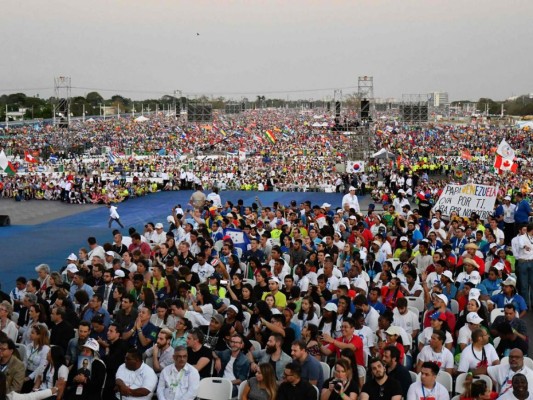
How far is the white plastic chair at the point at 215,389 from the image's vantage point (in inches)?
254

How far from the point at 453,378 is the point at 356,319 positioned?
1.14 meters

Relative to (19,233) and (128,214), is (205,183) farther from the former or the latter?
(19,233)

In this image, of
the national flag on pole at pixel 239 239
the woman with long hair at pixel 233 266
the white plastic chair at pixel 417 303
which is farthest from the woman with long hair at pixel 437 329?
the national flag on pole at pixel 239 239

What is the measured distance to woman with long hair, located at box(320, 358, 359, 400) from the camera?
5.75 meters

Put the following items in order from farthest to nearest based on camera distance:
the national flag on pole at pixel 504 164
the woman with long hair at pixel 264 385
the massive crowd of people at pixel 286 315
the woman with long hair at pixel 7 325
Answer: the national flag on pole at pixel 504 164 < the woman with long hair at pixel 7 325 < the massive crowd of people at pixel 286 315 < the woman with long hair at pixel 264 385

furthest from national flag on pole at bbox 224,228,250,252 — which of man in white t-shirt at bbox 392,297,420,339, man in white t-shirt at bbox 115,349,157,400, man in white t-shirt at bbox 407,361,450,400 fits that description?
man in white t-shirt at bbox 407,361,450,400

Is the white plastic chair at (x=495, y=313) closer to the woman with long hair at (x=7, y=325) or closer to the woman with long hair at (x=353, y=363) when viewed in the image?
the woman with long hair at (x=353, y=363)

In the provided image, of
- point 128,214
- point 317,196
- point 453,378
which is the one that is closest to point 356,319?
point 453,378

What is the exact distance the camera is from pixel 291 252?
11656mm

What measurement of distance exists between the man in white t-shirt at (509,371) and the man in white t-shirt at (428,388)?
55 cm

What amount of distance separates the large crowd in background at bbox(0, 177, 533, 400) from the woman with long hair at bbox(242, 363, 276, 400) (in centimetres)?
2

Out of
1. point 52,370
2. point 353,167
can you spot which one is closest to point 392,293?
point 52,370

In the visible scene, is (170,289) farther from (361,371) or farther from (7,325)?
(361,371)

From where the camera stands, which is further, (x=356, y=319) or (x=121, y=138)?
(x=121, y=138)
